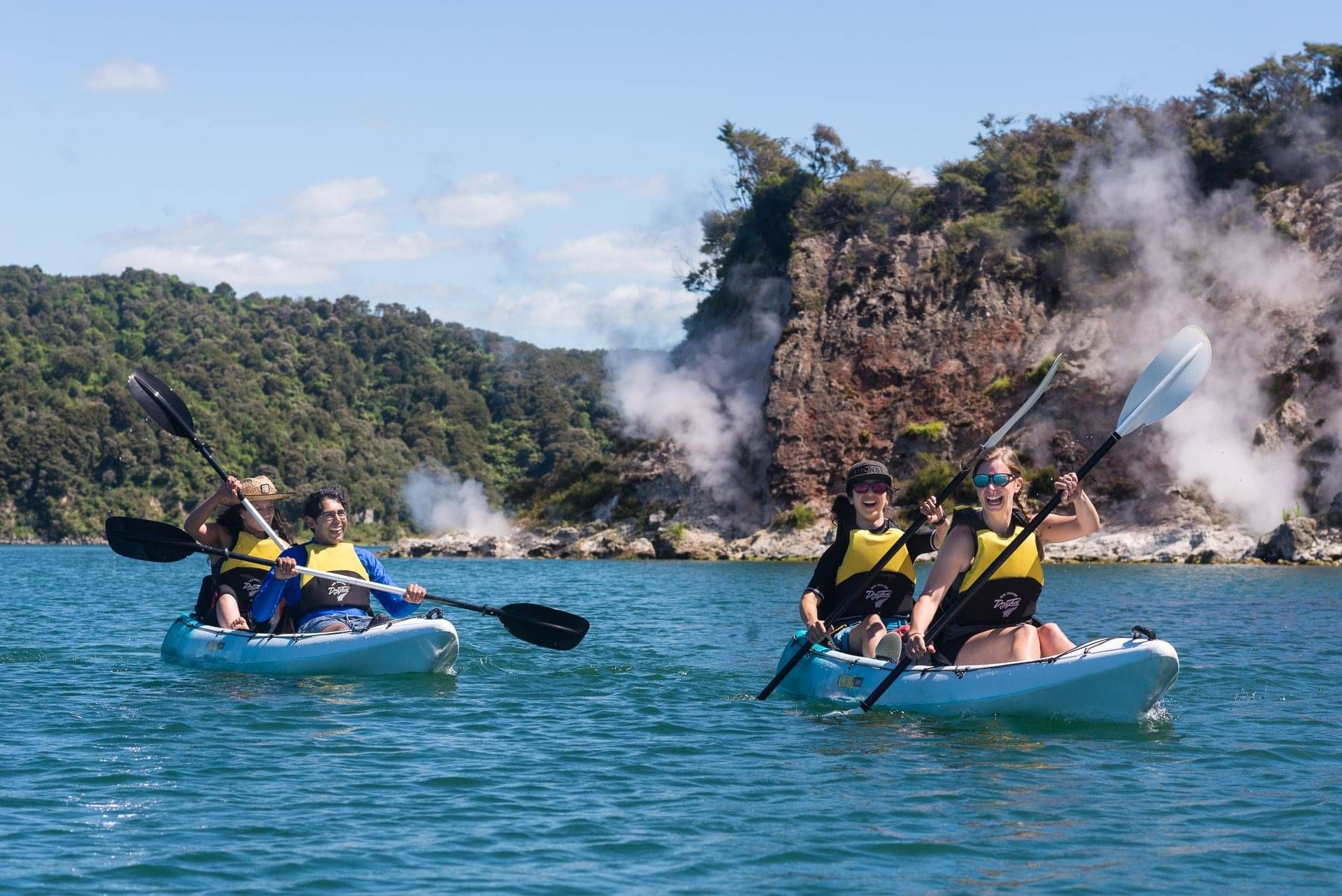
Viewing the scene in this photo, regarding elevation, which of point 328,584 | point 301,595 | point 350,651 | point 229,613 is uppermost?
point 328,584

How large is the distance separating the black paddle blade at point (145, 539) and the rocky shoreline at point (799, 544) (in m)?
29.4

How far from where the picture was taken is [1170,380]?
11.2 metres

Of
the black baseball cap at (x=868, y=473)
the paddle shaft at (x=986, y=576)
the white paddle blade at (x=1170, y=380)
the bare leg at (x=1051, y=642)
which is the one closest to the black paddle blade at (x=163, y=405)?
the black baseball cap at (x=868, y=473)

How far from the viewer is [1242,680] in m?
13.6

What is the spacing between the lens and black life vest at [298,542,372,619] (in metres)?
13.0

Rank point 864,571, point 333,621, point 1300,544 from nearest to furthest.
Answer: point 864,571 < point 333,621 < point 1300,544

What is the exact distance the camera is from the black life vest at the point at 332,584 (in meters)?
13.0

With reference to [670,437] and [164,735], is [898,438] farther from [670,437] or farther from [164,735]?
[164,735]

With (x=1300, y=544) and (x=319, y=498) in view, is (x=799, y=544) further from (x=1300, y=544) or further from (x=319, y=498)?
(x=319, y=498)

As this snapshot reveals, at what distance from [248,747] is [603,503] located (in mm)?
44931

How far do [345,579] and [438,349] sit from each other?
350ft

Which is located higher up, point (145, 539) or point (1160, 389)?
point (1160, 389)

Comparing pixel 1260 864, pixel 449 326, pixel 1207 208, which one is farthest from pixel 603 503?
pixel 449 326

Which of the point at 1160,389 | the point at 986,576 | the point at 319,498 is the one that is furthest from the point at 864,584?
the point at 319,498
